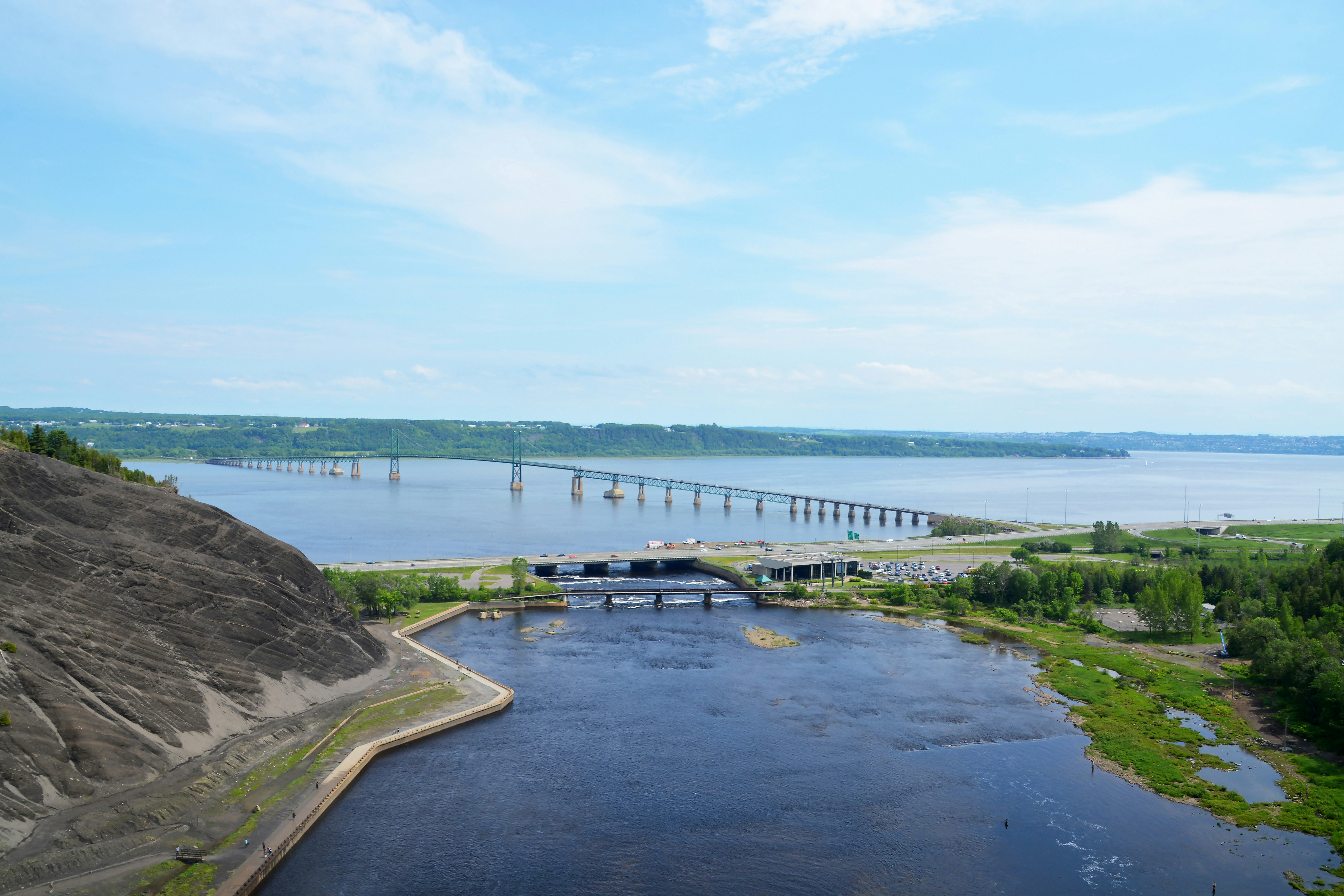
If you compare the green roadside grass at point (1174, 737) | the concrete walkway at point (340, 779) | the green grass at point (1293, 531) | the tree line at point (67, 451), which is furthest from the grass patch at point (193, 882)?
the green grass at point (1293, 531)

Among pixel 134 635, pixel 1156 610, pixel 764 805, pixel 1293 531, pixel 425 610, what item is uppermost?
pixel 134 635

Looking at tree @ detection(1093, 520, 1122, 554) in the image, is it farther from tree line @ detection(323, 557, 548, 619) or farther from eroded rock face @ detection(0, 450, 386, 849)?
eroded rock face @ detection(0, 450, 386, 849)

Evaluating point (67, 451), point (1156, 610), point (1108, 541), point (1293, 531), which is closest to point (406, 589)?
point (67, 451)

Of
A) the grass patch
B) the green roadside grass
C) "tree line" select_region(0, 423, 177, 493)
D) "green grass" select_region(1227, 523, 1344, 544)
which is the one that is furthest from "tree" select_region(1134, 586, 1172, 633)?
"tree line" select_region(0, 423, 177, 493)

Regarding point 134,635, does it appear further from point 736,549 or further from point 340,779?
point 736,549

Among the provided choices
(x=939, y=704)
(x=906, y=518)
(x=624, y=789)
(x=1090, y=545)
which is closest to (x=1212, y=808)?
(x=939, y=704)

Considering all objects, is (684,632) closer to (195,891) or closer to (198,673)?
(198,673)
